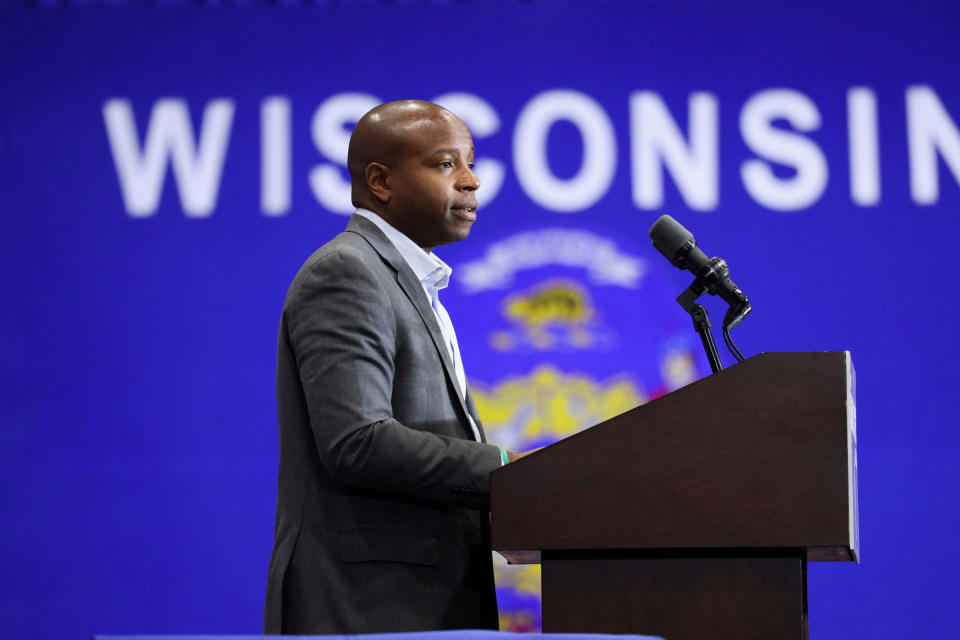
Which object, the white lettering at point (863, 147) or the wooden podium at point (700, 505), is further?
the white lettering at point (863, 147)

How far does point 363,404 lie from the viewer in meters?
1.88

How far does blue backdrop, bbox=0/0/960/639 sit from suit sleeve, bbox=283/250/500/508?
187 cm

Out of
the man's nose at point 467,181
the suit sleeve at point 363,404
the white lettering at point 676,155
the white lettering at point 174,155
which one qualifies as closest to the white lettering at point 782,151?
the white lettering at point 676,155

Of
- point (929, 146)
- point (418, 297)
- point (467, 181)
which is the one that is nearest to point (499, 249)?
point (929, 146)

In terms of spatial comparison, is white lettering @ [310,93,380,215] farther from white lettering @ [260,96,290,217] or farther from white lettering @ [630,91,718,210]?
white lettering @ [630,91,718,210]

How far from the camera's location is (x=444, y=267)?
2174 mm

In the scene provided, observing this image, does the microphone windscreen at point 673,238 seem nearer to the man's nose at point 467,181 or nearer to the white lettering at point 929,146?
the man's nose at point 467,181

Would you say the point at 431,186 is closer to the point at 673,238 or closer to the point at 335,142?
the point at 673,238

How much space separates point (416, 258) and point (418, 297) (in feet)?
0.35

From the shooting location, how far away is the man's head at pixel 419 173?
7.18 feet

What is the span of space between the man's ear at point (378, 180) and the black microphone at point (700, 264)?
512 millimetres

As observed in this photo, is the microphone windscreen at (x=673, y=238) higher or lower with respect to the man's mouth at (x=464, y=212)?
lower

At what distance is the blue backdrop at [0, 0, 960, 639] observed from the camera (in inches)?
149

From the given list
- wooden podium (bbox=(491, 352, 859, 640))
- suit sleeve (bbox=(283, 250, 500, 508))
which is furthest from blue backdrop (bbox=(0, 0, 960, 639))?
wooden podium (bbox=(491, 352, 859, 640))
